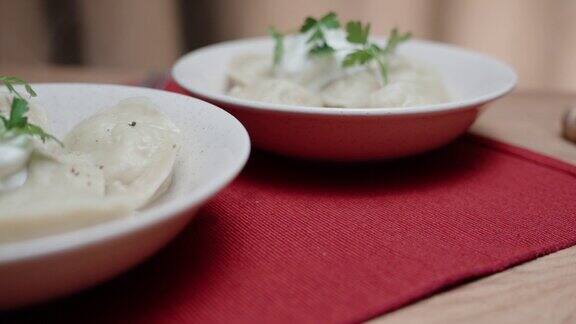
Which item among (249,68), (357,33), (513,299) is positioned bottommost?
(513,299)

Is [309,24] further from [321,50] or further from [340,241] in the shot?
[340,241]

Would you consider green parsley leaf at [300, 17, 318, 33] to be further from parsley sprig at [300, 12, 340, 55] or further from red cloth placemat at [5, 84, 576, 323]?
red cloth placemat at [5, 84, 576, 323]

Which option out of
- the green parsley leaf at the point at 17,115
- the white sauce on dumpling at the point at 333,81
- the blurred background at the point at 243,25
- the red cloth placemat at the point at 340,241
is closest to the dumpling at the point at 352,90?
the white sauce on dumpling at the point at 333,81

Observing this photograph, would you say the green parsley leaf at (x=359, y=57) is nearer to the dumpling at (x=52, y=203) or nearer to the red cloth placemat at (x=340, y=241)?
the red cloth placemat at (x=340, y=241)

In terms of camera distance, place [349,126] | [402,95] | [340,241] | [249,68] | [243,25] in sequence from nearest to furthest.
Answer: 1. [340,241]
2. [349,126]
3. [402,95]
4. [249,68]
5. [243,25]

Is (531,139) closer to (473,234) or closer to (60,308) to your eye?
(473,234)

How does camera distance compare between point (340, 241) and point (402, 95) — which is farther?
point (402, 95)

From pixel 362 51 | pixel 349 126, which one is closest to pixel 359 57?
pixel 362 51
